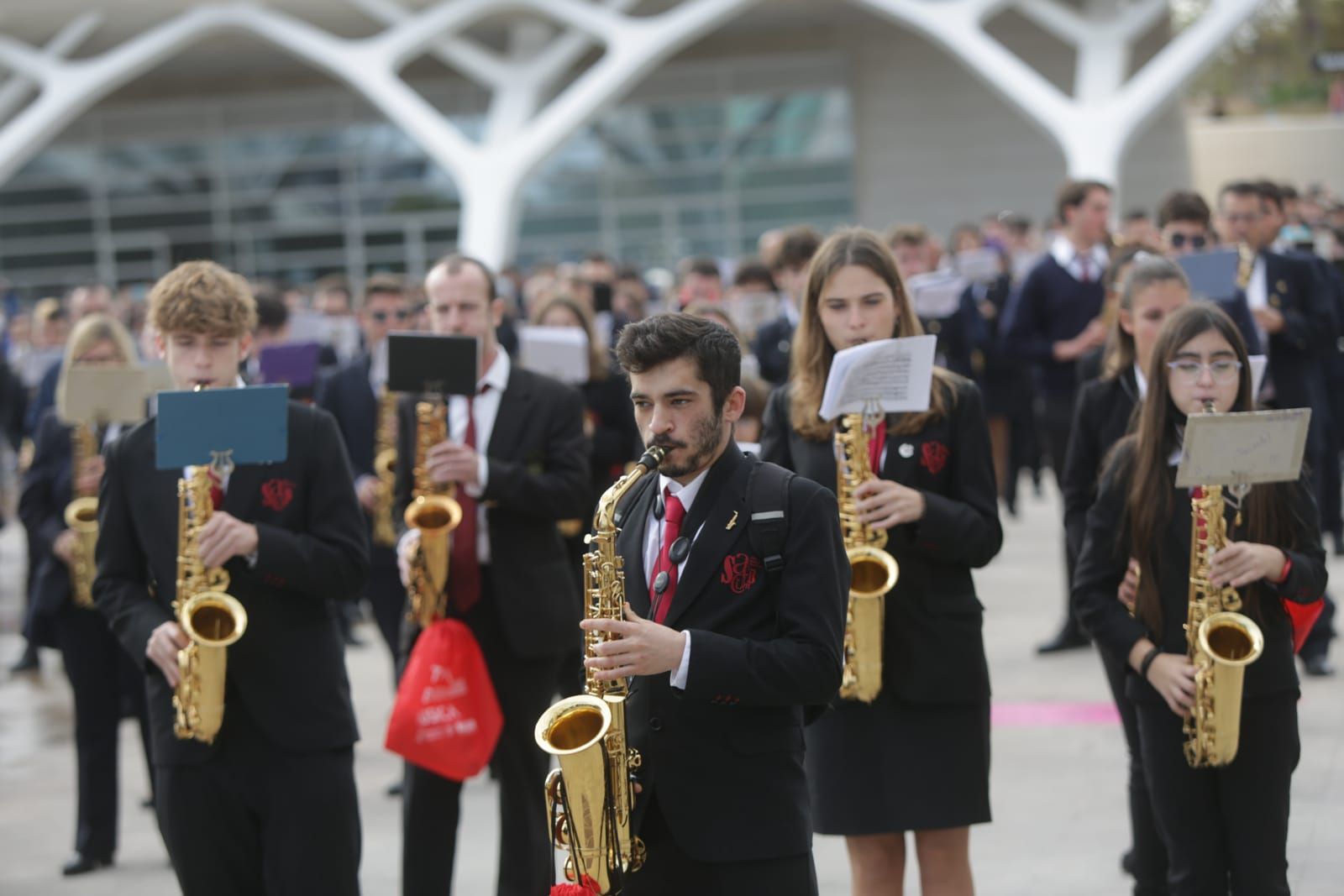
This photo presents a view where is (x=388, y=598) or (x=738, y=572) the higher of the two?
(x=738, y=572)

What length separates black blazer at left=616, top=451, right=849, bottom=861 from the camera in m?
3.38

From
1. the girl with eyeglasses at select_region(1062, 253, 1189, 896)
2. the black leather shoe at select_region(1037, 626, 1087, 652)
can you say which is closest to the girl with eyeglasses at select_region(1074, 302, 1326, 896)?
the girl with eyeglasses at select_region(1062, 253, 1189, 896)

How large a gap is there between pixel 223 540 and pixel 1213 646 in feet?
8.41

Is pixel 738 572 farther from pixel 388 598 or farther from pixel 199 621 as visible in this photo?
pixel 388 598

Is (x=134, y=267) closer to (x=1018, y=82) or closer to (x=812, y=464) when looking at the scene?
(x=1018, y=82)

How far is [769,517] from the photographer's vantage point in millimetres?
3457

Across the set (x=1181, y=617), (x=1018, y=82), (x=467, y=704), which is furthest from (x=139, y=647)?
(x=1018, y=82)

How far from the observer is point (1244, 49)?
46344 millimetres

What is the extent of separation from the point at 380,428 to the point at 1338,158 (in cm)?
3109

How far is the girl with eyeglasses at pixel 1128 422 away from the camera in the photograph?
5.07 meters

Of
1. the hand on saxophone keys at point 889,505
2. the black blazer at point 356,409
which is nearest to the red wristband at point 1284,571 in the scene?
the hand on saxophone keys at point 889,505

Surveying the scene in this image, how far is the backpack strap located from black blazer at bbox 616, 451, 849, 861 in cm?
2

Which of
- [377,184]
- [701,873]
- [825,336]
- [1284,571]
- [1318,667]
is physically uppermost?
[377,184]

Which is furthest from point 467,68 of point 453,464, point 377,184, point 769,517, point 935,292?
point 769,517
